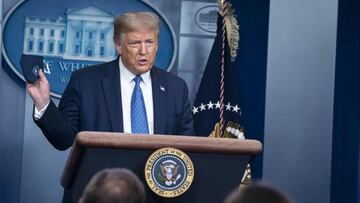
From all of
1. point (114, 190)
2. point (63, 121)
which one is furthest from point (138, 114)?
point (114, 190)

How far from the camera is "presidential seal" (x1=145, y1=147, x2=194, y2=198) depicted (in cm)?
343

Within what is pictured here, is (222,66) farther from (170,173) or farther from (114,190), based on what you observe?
(114,190)

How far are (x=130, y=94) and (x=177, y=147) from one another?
0.84 metres

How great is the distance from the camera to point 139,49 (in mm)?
4262

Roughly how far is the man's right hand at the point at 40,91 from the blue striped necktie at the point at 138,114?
0.44 meters

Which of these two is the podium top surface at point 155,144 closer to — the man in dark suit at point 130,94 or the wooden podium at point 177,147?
the wooden podium at point 177,147

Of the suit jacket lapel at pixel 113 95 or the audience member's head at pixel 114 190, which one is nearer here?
the audience member's head at pixel 114 190

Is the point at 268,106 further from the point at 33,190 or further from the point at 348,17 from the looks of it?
the point at 33,190

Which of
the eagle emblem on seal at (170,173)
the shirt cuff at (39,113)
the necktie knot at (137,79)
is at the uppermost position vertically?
the necktie knot at (137,79)

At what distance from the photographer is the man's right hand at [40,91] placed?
3809mm

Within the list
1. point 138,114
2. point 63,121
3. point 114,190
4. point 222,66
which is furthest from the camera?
point 222,66

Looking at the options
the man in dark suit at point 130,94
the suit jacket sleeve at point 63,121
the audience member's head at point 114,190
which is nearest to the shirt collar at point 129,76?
the man in dark suit at point 130,94

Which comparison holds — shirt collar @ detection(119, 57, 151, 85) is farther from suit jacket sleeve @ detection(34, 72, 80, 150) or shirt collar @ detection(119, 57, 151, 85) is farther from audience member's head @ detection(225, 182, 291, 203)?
audience member's head @ detection(225, 182, 291, 203)

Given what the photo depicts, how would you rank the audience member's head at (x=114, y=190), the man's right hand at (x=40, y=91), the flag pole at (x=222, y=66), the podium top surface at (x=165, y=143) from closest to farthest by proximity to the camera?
the audience member's head at (x=114, y=190) → the podium top surface at (x=165, y=143) → the man's right hand at (x=40, y=91) → the flag pole at (x=222, y=66)
